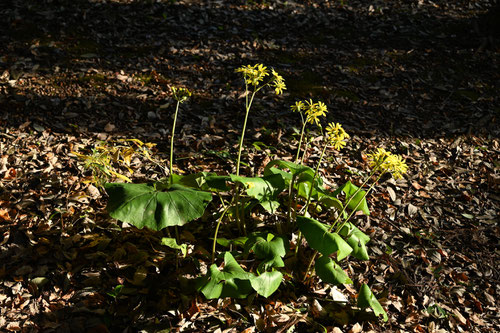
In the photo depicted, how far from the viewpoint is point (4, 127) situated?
12.0 feet

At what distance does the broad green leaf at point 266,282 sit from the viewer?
7.07 feet

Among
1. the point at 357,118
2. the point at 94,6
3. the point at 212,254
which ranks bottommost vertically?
the point at 212,254

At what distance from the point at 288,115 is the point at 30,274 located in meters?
3.12

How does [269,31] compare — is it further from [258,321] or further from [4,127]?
[258,321]

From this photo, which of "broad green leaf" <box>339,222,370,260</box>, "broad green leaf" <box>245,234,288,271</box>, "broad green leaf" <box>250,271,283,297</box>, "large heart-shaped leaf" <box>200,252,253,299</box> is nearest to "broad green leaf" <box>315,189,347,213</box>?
"broad green leaf" <box>339,222,370,260</box>

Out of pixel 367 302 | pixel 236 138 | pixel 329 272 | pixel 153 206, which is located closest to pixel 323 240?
pixel 329 272

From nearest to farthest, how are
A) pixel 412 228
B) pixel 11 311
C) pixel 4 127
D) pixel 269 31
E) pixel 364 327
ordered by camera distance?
1. pixel 11 311
2. pixel 364 327
3. pixel 412 228
4. pixel 4 127
5. pixel 269 31

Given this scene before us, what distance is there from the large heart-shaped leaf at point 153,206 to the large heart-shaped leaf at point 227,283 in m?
Answer: 0.37

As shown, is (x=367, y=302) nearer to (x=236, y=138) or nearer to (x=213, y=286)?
(x=213, y=286)

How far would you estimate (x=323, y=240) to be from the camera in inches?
85.4

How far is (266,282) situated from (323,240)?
16.1 inches

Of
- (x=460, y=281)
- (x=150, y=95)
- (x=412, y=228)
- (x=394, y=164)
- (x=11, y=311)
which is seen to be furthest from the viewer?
(x=150, y=95)

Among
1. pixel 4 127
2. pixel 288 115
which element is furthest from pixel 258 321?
pixel 4 127

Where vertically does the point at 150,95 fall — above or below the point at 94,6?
below
